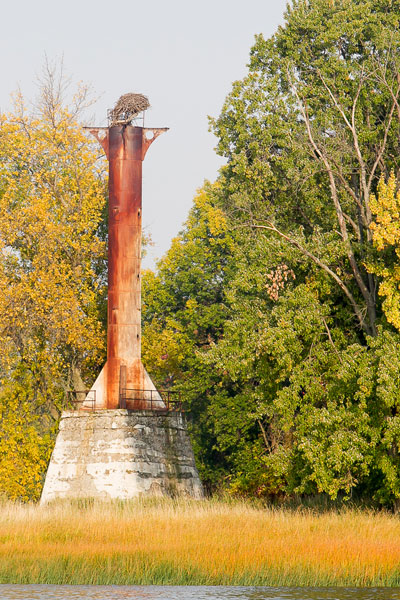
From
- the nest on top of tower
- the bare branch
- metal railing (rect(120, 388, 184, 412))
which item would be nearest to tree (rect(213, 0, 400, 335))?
the bare branch

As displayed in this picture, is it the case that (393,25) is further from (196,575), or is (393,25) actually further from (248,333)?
(196,575)

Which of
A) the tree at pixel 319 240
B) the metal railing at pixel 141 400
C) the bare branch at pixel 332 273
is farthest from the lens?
the metal railing at pixel 141 400

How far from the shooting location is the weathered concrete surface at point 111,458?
34.7 m

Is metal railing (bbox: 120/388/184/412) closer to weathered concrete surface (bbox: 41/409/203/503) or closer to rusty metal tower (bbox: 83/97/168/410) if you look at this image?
rusty metal tower (bbox: 83/97/168/410)

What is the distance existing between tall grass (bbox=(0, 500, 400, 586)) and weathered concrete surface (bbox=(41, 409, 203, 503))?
234 inches

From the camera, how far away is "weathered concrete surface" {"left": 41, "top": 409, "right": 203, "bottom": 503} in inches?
1366

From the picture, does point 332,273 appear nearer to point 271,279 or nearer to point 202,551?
point 271,279

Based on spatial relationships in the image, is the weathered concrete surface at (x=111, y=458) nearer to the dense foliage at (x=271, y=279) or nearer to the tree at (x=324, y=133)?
the dense foliage at (x=271, y=279)

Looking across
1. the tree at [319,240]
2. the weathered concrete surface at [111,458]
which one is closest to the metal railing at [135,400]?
the weathered concrete surface at [111,458]

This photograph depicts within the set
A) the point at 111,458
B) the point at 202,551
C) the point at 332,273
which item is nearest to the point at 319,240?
the point at 332,273

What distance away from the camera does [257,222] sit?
35.6 meters

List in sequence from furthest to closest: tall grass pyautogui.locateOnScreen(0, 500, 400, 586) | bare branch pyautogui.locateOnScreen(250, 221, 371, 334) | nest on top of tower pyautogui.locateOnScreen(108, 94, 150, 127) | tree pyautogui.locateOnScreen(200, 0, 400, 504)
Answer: nest on top of tower pyautogui.locateOnScreen(108, 94, 150, 127), bare branch pyautogui.locateOnScreen(250, 221, 371, 334), tree pyautogui.locateOnScreen(200, 0, 400, 504), tall grass pyautogui.locateOnScreen(0, 500, 400, 586)

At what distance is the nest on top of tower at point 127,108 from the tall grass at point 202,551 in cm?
1608

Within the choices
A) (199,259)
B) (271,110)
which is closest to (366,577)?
(271,110)
